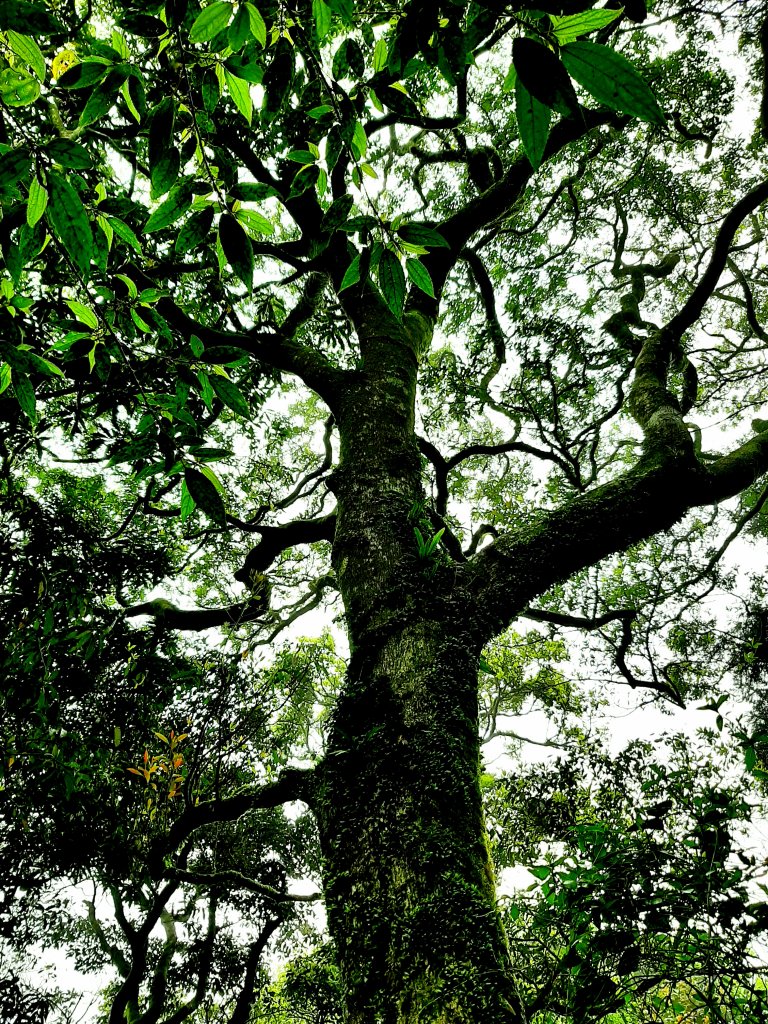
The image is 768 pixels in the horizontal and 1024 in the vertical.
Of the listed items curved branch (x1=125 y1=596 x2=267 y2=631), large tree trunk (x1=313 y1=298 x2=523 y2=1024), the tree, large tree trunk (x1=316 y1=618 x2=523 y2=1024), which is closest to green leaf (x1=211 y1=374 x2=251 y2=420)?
the tree

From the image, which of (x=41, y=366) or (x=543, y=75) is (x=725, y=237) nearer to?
(x=543, y=75)

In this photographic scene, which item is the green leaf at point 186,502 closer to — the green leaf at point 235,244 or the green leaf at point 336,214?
the green leaf at point 235,244

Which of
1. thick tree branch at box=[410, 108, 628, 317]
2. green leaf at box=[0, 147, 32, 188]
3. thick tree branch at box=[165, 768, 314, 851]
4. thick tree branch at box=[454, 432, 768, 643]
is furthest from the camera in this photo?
thick tree branch at box=[410, 108, 628, 317]

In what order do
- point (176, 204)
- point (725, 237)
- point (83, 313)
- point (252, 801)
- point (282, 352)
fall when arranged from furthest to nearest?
point (282, 352), point (725, 237), point (252, 801), point (83, 313), point (176, 204)

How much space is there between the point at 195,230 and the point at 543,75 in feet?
2.14

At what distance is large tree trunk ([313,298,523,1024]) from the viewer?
4.69 ft

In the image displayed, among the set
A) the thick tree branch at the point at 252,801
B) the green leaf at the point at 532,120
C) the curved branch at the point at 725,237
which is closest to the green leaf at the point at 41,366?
the green leaf at the point at 532,120

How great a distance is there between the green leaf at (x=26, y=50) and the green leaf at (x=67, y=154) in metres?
0.12

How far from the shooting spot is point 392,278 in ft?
2.98

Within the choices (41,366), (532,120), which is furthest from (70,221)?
(532,120)

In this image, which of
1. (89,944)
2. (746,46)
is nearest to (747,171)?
(746,46)

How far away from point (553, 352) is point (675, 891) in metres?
5.27

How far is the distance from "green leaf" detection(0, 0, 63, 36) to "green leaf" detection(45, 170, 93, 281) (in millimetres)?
172

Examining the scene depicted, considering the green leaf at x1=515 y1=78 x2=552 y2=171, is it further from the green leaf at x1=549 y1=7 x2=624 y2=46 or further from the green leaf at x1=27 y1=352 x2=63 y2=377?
the green leaf at x1=27 y1=352 x2=63 y2=377
